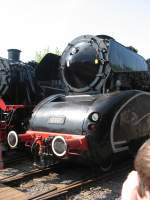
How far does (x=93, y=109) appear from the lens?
20.3 feet

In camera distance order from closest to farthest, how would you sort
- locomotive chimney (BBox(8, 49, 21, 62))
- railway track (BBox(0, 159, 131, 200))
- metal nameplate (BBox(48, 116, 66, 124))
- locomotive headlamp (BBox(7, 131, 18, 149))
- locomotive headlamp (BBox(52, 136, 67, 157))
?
1. railway track (BBox(0, 159, 131, 200))
2. locomotive headlamp (BBox(52, 136, 67, 157))
3. metal nameplate (BBox(48, 116, 66, 124))
4. locomotive headlamp (BBox(7, 131, 18, 149))
5. locomotive chimney (BBox(8, 49, 21, 62))

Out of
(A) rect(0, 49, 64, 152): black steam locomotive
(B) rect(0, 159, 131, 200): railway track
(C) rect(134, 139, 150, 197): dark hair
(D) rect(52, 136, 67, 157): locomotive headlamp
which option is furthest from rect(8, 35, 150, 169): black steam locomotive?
(C) rect(134, 139, 150, 197): dark hair

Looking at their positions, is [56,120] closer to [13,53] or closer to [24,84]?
[24,84]

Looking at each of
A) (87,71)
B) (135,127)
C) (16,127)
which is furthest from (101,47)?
(16,127)

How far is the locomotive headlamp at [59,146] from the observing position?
19.3 feet

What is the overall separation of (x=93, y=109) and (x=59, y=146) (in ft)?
2.98

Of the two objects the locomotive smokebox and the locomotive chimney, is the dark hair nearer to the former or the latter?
the locomotive smokebox

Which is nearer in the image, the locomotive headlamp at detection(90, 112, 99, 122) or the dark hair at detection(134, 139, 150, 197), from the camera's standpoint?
the dark hair at detection(134, 139, 150, 197)

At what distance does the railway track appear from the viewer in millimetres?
5340

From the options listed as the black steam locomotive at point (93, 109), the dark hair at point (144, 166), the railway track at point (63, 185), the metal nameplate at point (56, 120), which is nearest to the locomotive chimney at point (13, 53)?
the black steam locomotive at point (93, 109)

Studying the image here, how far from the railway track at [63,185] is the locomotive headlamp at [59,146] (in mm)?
574

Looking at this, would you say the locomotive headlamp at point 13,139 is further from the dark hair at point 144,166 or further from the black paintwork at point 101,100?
the dark hair at point 144,166

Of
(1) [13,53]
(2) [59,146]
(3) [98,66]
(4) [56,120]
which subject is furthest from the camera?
(1) [13,53]

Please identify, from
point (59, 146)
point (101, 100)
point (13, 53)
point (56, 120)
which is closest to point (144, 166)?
point (59, 146)
